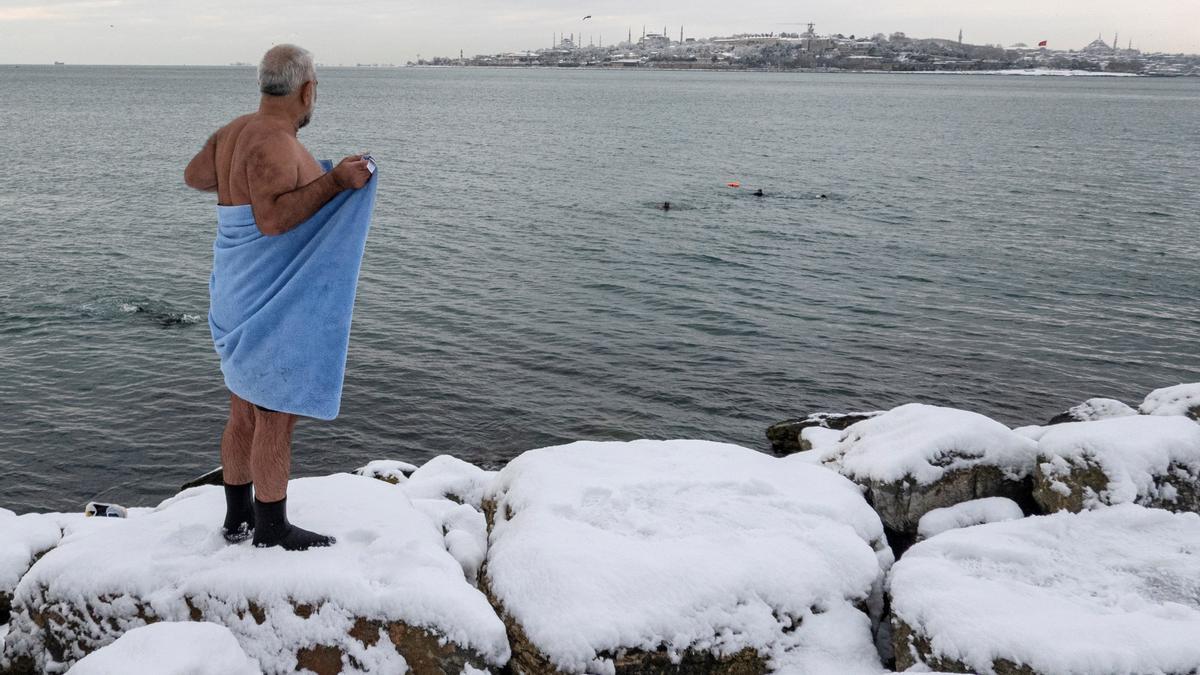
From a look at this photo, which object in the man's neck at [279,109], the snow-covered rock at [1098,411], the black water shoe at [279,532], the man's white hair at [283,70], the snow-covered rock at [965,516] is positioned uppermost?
the man's white hair at [283,70]

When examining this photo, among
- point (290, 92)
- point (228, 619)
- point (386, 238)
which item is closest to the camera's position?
point (290, 92)

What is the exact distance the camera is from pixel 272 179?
4.39 meters

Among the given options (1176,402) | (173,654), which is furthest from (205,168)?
(1176,402)

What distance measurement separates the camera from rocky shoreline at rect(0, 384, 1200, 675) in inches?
189

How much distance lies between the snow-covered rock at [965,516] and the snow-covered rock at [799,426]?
541cm

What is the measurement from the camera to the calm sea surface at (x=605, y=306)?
14922mm

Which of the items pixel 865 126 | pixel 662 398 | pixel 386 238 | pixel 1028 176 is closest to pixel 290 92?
pixel 662 398

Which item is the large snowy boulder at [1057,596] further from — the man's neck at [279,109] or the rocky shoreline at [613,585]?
the man's neck at [279,109]

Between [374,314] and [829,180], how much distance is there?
1234 inches

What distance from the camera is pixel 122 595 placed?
503cm

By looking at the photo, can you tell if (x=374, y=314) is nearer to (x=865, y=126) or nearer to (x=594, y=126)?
(x=594, y=126)

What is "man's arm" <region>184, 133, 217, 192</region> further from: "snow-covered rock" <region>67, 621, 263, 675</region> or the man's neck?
"snow-covered rock" <region>67, 621, 263, 675</region>

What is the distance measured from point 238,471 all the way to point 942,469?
596 centimetres

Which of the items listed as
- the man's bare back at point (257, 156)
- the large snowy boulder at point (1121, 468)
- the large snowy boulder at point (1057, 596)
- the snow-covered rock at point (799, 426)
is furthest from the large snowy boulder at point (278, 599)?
the snow-covered rock at point (799, 426)
